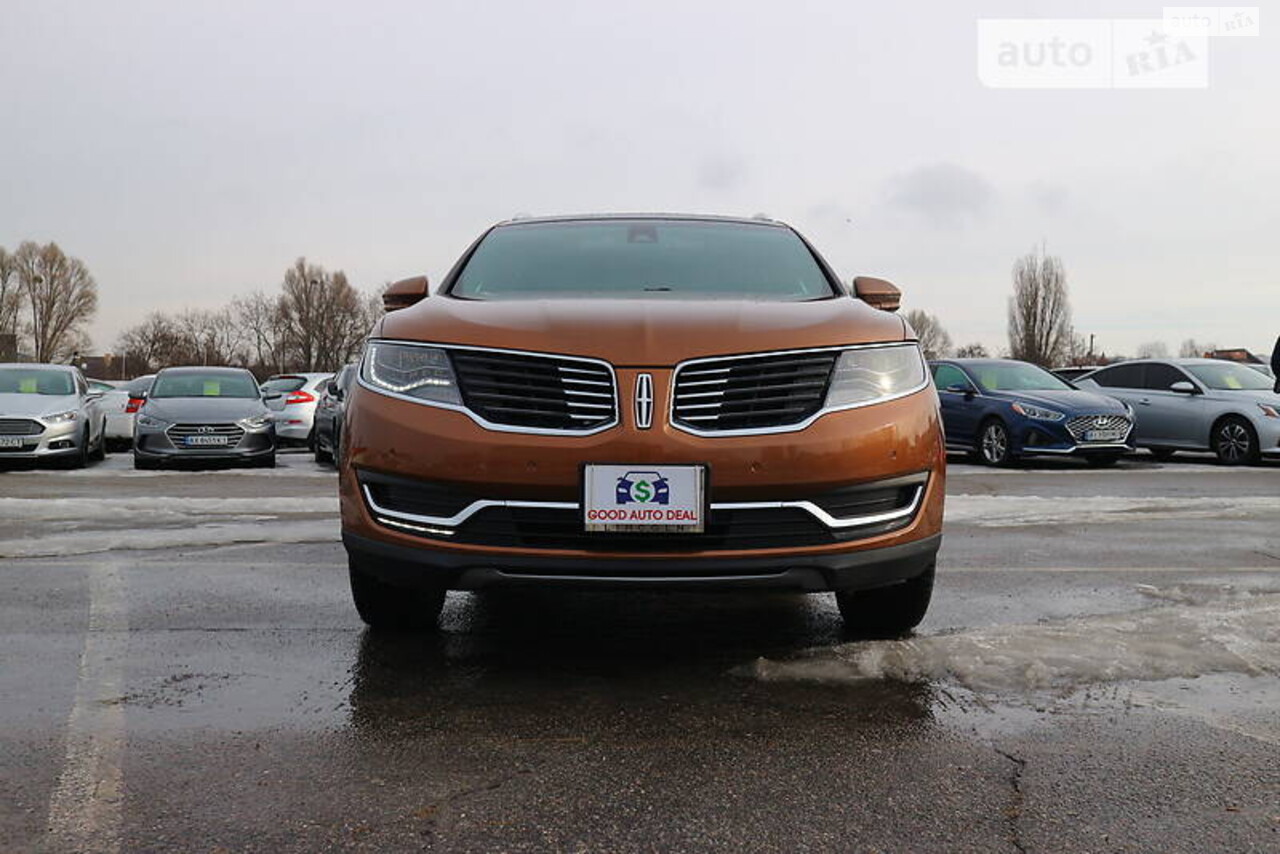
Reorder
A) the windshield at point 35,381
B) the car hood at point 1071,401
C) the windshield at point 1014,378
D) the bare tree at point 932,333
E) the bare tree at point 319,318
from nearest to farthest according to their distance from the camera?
the car hood at point 1071,401
the windshield at point 35,381
the windshield at point 1014,378
the bare tree at point 319,318
the bare tree at point 932,333

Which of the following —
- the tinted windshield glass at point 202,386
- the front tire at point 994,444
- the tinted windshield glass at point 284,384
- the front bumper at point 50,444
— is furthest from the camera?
the tinted windshield glass at point 284,384

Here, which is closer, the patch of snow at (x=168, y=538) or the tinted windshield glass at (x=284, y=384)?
the patch of snow at (x=168, y=538)

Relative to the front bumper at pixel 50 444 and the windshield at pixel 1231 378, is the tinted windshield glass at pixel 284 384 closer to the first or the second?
the front bumper at pixel 50 444

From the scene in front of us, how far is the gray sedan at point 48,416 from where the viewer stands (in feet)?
42.9

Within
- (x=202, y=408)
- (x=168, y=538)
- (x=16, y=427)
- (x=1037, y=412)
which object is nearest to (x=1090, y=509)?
(x=1037, y=412)

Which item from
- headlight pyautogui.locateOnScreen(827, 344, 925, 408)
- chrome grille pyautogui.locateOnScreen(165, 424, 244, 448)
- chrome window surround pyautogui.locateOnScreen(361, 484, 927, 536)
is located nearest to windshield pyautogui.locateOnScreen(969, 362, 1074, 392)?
chrome grille pyautogui.locateOnScreen(165, 424, 244, 448)

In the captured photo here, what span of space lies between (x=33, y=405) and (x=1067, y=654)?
13190mm

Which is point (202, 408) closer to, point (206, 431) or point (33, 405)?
point (206, 431)

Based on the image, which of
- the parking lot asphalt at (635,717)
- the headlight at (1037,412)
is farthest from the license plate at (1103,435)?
the parking lot asphalt at (635,717)

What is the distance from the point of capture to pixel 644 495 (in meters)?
3.22

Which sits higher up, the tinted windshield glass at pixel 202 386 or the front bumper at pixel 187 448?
the tinted windshield glass at pixel 202 386

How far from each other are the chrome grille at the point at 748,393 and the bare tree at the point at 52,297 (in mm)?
103901

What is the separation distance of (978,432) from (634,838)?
42.1 feet

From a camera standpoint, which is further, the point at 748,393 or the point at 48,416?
the point at 48,416
